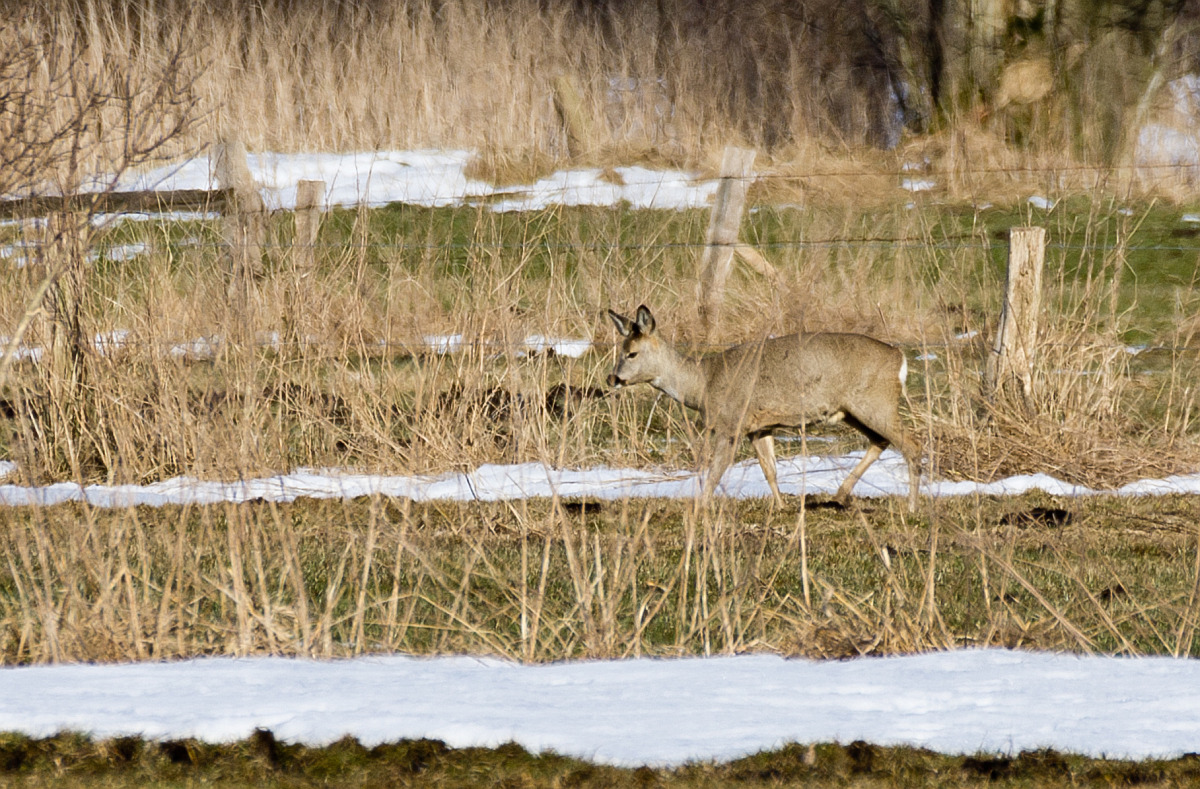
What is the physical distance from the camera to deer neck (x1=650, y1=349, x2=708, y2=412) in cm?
802

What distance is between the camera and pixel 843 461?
338 inches

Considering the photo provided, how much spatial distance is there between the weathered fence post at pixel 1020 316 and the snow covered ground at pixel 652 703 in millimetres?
4236

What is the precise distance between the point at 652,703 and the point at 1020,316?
17.4 ft

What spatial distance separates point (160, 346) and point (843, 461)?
3.90 meters

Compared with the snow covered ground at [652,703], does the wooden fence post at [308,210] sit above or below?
above

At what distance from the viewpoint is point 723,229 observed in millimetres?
10086

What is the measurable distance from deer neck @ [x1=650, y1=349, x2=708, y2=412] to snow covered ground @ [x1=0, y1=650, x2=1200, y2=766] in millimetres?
3946

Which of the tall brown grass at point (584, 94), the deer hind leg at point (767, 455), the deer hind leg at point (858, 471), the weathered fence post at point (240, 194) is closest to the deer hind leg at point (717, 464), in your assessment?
the deer hind leg at point (767, 455)

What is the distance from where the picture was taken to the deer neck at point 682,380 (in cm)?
802

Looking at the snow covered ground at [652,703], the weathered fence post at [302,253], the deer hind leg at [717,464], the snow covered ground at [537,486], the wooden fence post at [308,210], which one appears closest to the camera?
the snow covered ground at [652,703]

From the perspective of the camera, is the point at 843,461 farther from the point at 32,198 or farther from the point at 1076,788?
the point at 1076,788

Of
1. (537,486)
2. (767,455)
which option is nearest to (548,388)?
(537,486)

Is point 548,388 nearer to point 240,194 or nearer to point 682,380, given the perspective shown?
point 682,380

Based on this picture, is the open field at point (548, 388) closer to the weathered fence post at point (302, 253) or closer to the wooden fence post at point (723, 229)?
the weathered fence post at point (302, 253)
